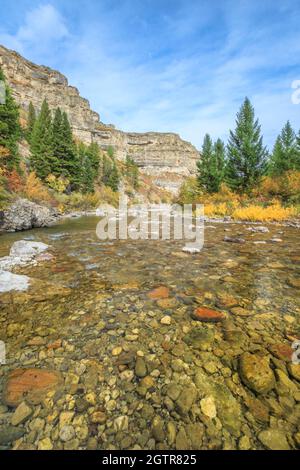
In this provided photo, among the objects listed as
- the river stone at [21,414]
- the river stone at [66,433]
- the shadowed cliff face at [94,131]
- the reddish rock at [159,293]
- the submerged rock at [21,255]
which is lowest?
the river stone at [66,433]

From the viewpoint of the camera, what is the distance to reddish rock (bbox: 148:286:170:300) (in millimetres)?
3254

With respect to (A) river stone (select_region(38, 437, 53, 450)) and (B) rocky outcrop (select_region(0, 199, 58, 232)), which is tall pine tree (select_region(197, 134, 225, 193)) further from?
(A) river stone (select_region(38, 437, 53, 450))

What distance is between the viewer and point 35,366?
1.88 meters

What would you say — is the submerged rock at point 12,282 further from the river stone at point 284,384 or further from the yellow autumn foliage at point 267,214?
the yellow autumn foliage at point 267,214

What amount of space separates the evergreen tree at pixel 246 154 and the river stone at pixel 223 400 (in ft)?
75.8

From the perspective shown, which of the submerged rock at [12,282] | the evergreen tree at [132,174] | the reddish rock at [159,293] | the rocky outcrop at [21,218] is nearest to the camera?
the reddish rock at [159,293]

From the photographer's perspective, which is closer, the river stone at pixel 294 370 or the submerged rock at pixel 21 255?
the river stone at pixel 294 370

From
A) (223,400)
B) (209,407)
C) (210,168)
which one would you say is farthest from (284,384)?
(210,168)

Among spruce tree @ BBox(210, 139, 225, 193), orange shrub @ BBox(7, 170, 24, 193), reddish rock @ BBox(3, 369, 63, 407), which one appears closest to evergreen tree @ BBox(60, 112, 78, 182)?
orange shrub @ BBox(7, 170, 24, 193)

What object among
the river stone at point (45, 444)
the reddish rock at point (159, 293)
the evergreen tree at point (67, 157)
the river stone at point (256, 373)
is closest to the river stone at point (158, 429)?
the river stone at point (45, 444)

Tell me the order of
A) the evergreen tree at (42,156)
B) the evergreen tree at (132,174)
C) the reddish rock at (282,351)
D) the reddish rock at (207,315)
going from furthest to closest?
the evergreen tree at (132,174) < the evergreen tree at (42,156) < the reddish rock at (207,315) < the reddish rock at (282,351)

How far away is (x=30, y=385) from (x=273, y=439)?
5.87ft

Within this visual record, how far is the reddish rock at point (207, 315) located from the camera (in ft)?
8.65
